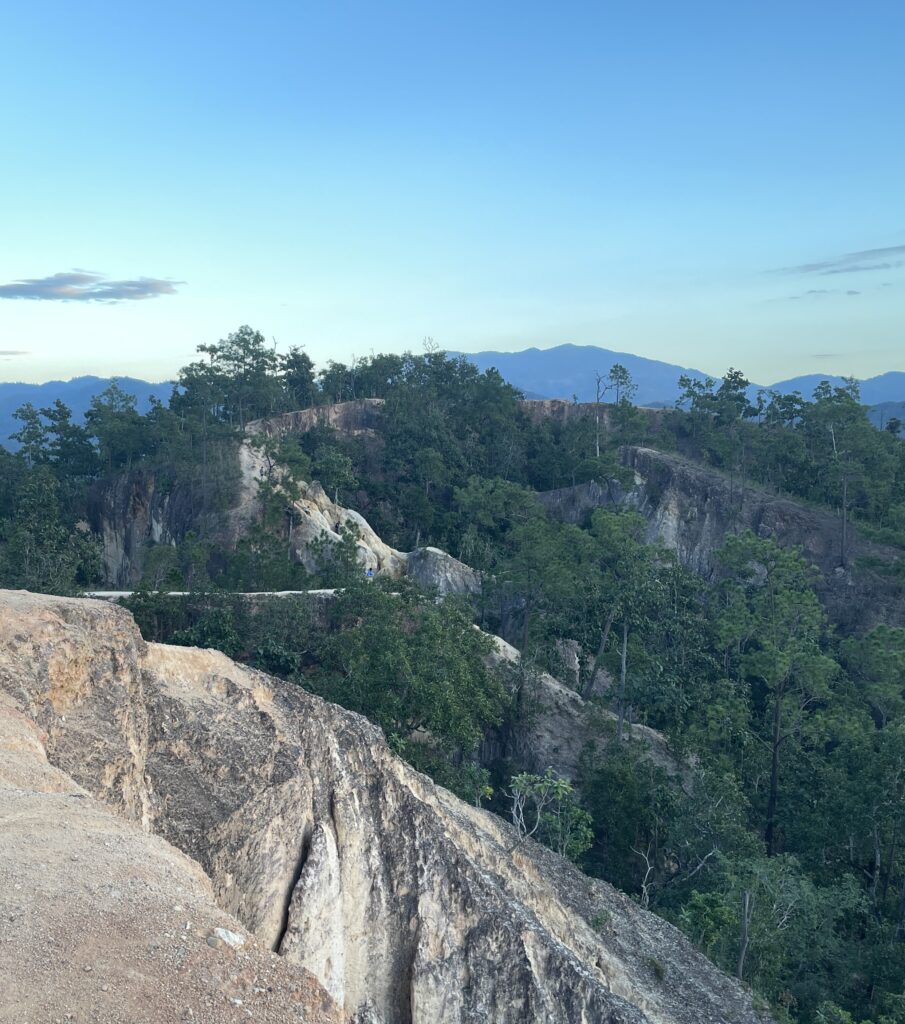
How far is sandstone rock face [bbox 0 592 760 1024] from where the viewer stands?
13.0 meters

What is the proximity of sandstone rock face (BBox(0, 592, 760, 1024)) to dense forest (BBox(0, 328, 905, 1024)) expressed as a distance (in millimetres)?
6674

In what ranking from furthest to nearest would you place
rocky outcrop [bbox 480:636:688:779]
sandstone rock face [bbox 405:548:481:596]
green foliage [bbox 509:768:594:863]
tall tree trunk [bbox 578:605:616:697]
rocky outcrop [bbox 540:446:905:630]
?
rocky outcrop [bbox 540:446:905:630], sandstone rock face [bbox 405:548:481:596], tall tree trunk [bbox 578:605:616:697], rocky outcrop [bbox 480:636:688:779], green foliage [bbox 509:768:594:863]

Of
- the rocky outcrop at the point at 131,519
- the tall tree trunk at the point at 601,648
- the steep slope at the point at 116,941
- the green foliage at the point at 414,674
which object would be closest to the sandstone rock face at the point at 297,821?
the steep slope at the point at 116,941

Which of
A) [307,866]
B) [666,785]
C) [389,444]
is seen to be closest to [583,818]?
[666,785]

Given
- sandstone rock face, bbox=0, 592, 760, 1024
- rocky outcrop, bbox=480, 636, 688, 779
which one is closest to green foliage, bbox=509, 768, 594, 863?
sandstone rock face, bbox=0, 592, 760, 1024

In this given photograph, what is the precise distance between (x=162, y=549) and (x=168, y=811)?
2819 cm

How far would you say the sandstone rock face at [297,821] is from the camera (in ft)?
42.5

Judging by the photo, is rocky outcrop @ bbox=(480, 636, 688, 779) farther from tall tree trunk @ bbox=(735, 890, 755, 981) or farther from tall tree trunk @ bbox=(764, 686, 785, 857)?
tall tree trunk @ bbox=(735, 890, 755, 981)

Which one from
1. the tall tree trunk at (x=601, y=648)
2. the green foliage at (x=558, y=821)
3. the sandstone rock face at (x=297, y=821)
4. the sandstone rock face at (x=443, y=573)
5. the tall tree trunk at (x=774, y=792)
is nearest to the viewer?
the sandstone rock face at (x=297, y=821)

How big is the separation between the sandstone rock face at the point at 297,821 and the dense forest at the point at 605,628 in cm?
667

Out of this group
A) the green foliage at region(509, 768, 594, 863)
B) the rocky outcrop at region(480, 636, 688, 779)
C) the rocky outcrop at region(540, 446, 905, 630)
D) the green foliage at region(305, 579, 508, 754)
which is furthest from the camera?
the rocky outcrop at region(540, 446, 905, 630)

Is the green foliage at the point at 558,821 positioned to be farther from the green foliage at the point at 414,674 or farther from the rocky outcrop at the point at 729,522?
the rocky outcrop at the point at 729,522

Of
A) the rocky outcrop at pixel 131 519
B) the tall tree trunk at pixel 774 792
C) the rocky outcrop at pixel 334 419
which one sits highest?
the rocky outcrop at pixel 334 419

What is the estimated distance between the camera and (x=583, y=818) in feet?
84.5
